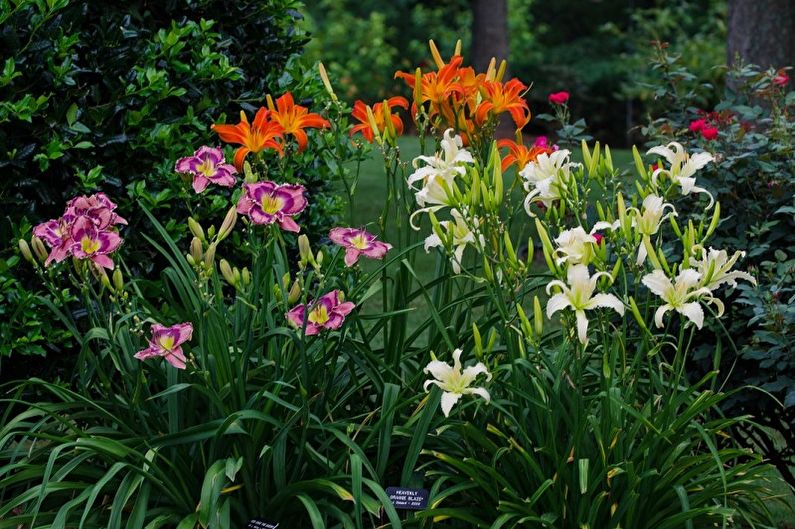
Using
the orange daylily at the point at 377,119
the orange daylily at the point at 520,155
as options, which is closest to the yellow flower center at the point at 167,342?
the orange daylily at the point at 377,119

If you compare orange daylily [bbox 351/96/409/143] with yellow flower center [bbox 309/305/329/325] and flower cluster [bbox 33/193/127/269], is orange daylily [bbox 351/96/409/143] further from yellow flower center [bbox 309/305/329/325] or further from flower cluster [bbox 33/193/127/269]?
flower cluster [bbox 33/193/127/269]

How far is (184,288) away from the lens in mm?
3576

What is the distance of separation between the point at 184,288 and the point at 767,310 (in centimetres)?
193

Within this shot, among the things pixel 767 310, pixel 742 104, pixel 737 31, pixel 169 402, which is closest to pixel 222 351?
pixel 169 402

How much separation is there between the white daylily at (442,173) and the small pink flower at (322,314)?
1.25 feet

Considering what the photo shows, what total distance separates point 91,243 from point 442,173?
988 mm

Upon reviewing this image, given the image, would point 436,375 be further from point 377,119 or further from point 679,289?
point 377,119

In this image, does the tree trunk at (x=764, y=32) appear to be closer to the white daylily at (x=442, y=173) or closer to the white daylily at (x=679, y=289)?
the white daylily at (x=442, y=173)

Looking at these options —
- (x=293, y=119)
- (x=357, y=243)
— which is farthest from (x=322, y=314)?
(x=293, y=119)

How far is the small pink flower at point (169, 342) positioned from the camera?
3.06m

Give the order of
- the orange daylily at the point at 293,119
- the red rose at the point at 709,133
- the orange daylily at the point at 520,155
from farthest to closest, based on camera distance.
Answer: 1. the red rose at the point at 709,133
2. the orange daylily at the point at 520,155
3. the orange daylily at the point at 293,119

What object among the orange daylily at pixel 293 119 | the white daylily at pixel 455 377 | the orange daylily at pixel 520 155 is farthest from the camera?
the orange daylily at pixel 520 155

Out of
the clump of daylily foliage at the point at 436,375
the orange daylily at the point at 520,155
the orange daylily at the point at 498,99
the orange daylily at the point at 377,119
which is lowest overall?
the clump of daylily foliage at the point at 436,375

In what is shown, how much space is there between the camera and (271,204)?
3.18 m
